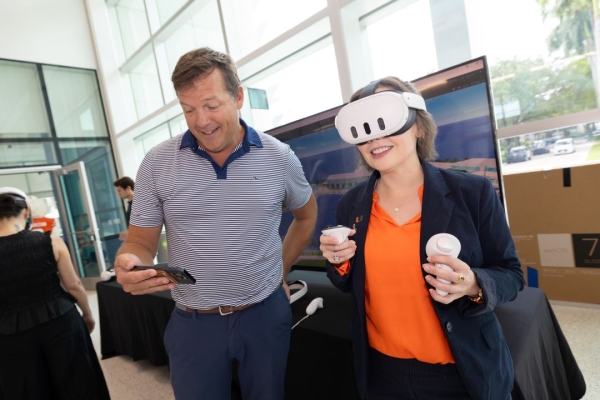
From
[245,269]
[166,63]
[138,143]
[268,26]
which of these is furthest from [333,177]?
[138,143]

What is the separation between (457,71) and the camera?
1526 mm

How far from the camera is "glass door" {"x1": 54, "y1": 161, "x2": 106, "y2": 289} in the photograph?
5.96 metres

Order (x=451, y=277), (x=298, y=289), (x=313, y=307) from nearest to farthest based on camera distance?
1. (x=451, y=277)
2. (x=313, y=307)
3. (x=298, y=289)

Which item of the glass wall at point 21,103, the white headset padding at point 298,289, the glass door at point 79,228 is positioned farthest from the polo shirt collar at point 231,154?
the glass wall at point 21,103

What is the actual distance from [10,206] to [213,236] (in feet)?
4.38

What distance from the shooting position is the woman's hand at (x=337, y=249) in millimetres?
886

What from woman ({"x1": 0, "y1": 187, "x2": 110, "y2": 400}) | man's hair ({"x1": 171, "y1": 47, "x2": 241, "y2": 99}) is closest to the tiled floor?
woman ({"x1": 0, "y1": 187, "x2": 110, "y2": 400})

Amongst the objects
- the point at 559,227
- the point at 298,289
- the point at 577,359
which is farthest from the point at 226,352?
the point at 559,227

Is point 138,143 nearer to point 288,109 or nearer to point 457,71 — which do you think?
point 288,109

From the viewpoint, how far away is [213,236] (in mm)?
1221

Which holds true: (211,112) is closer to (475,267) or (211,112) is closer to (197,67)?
(197,67)

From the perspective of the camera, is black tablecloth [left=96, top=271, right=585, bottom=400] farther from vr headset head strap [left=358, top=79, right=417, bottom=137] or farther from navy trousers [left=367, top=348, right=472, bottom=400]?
vr headset head strap [left=358, top=79, right=417, bottom=137]

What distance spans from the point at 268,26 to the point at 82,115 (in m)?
4.60

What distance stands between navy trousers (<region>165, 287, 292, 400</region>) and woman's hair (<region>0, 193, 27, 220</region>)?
121 cm
